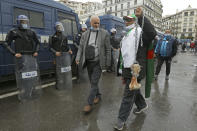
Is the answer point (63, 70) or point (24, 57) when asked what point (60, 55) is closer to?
point (63, 70)

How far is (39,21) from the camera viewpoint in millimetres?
4957

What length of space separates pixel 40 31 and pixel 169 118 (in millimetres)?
4433

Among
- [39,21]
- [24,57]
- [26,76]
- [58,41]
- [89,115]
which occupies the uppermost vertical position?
[39,21]

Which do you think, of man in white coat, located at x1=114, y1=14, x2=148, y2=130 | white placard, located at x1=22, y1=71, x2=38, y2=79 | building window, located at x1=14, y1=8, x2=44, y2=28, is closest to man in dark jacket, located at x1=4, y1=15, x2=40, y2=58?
white placard, located at x1=22, y1=71, x2=38, y2=79

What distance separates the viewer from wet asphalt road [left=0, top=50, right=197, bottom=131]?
265 centimetres

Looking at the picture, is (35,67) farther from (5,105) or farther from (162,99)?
(162,99)

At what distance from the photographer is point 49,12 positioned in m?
5.22

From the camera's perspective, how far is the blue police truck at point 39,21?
13.6 feet

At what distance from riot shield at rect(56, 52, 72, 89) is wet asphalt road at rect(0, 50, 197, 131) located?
0.90ft

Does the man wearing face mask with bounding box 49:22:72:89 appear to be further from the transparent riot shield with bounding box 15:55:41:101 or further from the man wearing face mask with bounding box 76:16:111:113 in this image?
the man wearing face mask with bounding box 76:16:111:113

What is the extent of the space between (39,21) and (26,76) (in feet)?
7.19

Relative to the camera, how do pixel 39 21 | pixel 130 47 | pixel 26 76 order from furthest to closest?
pixel 39 21 → pixel 26 76 → pixel 130 47

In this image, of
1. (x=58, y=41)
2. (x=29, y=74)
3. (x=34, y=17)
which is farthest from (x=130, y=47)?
(x=34, y=17)

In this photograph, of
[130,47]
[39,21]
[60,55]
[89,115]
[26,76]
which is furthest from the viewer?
[39,21]
